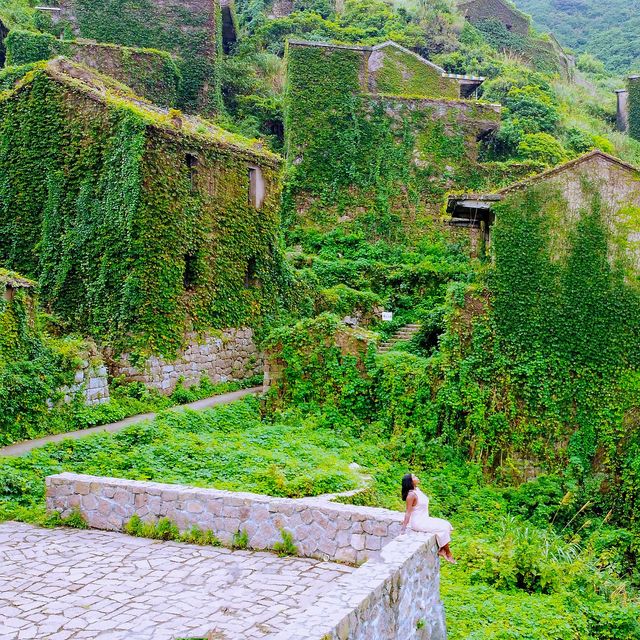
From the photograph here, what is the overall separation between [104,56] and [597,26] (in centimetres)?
5960

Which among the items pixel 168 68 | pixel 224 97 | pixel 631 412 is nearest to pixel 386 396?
pixel 631 412

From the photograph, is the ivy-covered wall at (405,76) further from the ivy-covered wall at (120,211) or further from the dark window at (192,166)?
the dark window at (192,166)

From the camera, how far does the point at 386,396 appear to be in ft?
60.5

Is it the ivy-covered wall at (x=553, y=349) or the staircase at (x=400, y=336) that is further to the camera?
the staircase at (x=400, y=336)

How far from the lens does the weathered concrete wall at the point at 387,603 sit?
559 centimetres

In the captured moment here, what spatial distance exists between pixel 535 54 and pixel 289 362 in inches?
1588

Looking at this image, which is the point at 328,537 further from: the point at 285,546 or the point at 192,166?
the point at 192,166

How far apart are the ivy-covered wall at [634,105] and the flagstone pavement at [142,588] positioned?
131ft

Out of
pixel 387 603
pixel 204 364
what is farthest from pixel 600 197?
pixel 387 603

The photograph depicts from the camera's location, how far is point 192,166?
20484mm

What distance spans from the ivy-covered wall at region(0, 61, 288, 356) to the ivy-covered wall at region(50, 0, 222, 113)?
1245 cm

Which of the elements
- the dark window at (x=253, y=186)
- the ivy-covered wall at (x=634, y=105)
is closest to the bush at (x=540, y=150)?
the ivy-covered wall at (x=634, y=105)

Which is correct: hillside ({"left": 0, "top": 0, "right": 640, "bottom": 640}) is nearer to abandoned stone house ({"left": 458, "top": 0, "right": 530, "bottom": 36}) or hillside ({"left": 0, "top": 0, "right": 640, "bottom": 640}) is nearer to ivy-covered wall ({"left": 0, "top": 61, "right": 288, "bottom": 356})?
ivy-covered wall ({"left": 0, "top": 61, "right": 288, "bottom": 356})

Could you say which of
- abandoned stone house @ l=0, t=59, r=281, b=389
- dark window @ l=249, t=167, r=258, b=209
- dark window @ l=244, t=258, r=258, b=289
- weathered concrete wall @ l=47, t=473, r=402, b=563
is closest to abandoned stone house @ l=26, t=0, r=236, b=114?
abandoned stone house @ l=0, t=59, r=281, b=389
